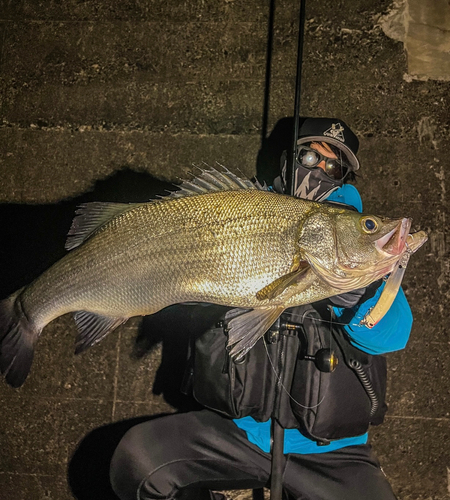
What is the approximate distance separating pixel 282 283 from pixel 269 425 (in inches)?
48.8

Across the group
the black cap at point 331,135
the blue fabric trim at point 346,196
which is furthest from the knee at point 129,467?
the black cap at point 331,135


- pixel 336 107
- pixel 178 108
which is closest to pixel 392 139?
pixel 336 107

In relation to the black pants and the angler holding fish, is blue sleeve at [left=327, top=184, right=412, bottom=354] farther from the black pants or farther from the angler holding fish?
the black pants

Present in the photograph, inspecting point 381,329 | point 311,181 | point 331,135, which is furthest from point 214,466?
point 331,135

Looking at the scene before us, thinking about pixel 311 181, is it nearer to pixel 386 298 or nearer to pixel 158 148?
pixel 386 298

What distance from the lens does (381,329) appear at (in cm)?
226

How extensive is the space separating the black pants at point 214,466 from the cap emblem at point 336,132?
84.4 inches

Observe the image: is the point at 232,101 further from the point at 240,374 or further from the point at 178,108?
the point at 240,374

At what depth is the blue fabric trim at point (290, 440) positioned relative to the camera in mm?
2564

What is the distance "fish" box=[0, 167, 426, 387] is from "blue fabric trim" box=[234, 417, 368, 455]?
0.80 metres

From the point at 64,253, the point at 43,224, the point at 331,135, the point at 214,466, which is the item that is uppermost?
the point at 331,135

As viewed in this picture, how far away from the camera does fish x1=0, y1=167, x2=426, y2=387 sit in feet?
6.56

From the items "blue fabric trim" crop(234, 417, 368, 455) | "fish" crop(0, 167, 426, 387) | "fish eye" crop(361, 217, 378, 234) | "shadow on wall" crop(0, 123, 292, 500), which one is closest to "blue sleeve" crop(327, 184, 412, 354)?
"fish" crop(0, 167, 426, 387)

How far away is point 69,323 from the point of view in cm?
337
